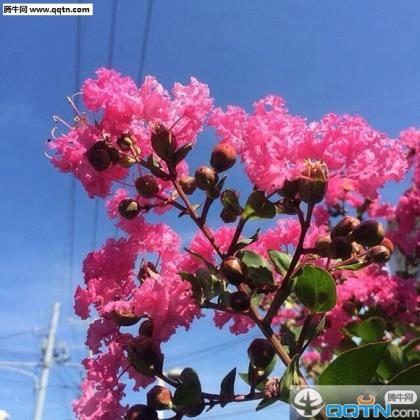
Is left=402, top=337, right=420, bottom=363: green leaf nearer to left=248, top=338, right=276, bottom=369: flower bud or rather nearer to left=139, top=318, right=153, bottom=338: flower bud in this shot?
left=248, top=338, right=276, bottom=369: flower bud

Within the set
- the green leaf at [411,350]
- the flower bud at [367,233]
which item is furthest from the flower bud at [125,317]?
the green leaf at [411,350]

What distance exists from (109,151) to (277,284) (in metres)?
0.37

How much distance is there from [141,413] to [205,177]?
0.39 meters

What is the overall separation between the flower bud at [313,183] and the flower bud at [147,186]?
0.26 m

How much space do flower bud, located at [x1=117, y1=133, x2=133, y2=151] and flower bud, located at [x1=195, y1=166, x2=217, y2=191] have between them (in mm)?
134

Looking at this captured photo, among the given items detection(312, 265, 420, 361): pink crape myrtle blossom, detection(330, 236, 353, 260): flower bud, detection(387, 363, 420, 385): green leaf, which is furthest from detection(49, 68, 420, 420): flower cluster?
detection(312, 265, 420, 361): pink crape myrtle blossom

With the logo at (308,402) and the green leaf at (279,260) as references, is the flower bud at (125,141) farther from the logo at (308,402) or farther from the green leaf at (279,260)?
the logo at (308,402)

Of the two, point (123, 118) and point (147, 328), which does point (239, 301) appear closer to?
point (147, 328)

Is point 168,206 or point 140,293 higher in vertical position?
point 168,206

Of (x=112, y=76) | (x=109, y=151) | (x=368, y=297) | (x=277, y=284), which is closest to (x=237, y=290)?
(x=277, y=284)

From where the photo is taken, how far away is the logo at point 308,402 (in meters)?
0.79

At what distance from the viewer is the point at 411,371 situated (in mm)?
783

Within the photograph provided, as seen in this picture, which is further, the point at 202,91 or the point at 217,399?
the point at 202,91

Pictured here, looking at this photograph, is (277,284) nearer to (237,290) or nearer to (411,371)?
(237,290)
